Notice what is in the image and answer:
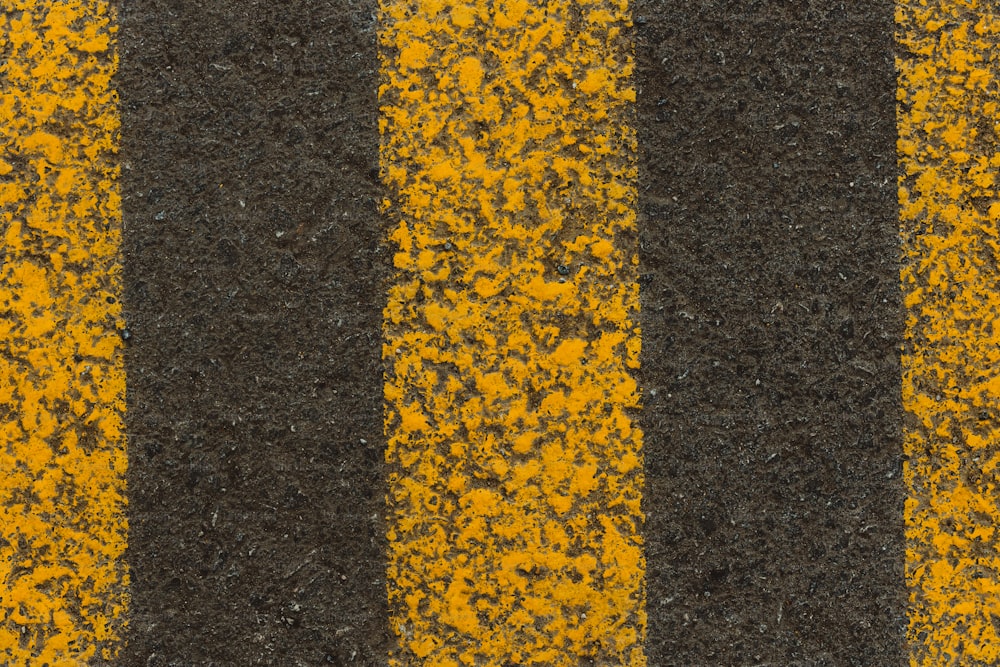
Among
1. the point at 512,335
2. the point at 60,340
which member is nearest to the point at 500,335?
the point at 512,335

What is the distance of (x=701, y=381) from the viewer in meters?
1.73

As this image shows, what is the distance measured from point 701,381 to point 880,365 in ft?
1.27

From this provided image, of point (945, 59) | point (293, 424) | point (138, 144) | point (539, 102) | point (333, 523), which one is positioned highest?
point (945, 59)

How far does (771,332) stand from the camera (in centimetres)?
173

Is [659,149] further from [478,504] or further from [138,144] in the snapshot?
[138,144]

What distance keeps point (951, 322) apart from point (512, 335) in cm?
95

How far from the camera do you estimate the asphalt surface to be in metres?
1.71

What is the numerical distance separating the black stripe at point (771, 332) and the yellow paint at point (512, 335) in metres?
0.08

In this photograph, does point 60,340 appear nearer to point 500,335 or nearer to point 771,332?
point 500,335

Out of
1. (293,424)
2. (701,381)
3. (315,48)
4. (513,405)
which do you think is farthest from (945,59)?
(293,424)

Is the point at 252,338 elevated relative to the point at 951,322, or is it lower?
lower

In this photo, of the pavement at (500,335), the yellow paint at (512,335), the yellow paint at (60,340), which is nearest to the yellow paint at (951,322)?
the pavement at (500,335)

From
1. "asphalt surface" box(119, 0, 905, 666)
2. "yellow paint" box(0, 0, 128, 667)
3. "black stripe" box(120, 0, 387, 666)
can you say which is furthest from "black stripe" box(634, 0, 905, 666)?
"yellow paint" box(0, 0, 128, 667)

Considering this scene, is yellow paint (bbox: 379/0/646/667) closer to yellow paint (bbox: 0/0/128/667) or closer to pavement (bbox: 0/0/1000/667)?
pavement (bbox: 0/0/1000/667)
